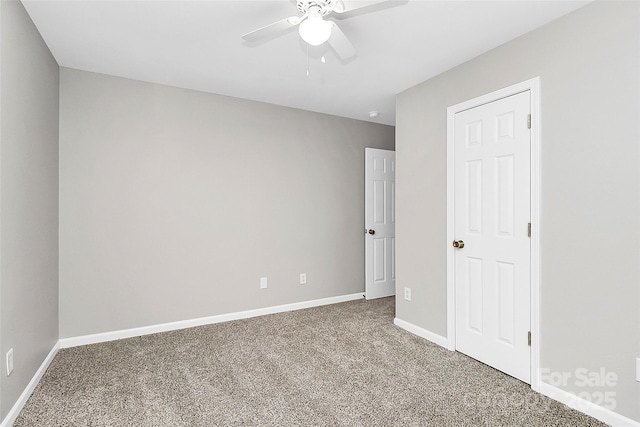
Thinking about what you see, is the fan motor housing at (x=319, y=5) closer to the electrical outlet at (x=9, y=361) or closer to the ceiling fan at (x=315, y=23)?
the ceiling fan at (x=315, y=23)

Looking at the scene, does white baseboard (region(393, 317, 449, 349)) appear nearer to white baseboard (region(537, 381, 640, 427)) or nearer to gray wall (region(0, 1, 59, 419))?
white baseboard (region(537, 381, 640, 427))

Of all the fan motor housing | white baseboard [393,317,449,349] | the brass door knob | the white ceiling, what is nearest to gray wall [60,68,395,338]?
the white ceiling

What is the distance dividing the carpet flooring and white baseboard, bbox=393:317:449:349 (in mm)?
73

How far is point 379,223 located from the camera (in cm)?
457

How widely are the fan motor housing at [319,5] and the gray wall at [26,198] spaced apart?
5.00 feet

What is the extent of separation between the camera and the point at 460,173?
2.81 m

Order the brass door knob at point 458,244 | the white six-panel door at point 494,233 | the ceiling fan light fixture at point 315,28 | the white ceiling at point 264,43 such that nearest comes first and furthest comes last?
the ceiling fan light fixture at point 315,28 < the white ceiling at point 264,43 < the white six-panel door at point 494,233 < the brass door knob at point 458,244

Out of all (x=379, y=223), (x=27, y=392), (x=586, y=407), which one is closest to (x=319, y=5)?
(x=586, y=407)

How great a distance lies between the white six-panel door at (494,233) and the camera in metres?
2.35

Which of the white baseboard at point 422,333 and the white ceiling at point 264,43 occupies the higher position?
the white ceiling at point 264,43

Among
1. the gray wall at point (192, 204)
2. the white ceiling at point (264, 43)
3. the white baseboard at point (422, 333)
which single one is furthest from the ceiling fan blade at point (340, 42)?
the white baseboard at point (422, 333)

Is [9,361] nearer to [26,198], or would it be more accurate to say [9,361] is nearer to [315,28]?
[26,198]

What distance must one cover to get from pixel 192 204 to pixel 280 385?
198 cm

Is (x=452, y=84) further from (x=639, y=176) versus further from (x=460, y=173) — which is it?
(x=639, y=176)
